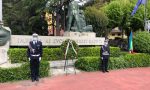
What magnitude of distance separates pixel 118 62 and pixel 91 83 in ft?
15.0

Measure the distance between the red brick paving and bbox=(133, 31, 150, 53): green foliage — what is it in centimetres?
412

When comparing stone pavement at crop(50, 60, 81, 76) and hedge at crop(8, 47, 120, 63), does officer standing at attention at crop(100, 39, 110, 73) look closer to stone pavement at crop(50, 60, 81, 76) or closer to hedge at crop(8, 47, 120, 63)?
stone pavement at crop(50, 60, 81, 76)

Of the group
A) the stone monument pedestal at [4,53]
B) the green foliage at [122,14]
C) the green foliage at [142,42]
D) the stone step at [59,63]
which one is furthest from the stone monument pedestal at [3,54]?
the green foliage at [122,14]

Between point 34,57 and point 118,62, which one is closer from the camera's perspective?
point 34,57

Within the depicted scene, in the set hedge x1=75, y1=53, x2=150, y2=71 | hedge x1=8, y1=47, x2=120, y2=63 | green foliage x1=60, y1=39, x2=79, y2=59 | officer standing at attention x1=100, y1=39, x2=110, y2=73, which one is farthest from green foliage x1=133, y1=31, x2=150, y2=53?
green foliage x1=60, y1=39, x2=79, y2=59

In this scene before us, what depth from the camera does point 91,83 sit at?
1227cm

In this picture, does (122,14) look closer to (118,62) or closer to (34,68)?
(118,62)

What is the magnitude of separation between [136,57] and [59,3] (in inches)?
354

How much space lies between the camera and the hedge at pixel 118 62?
15.1 metres

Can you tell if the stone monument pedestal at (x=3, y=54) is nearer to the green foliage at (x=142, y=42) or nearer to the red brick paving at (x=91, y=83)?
the red brick paving at (x=91, y=83)

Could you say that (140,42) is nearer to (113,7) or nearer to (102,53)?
(102,53)

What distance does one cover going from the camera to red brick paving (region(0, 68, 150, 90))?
37.4ft

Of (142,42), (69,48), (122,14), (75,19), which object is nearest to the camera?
(69,48)

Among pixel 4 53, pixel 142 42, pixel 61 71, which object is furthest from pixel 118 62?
pixel 4 53
